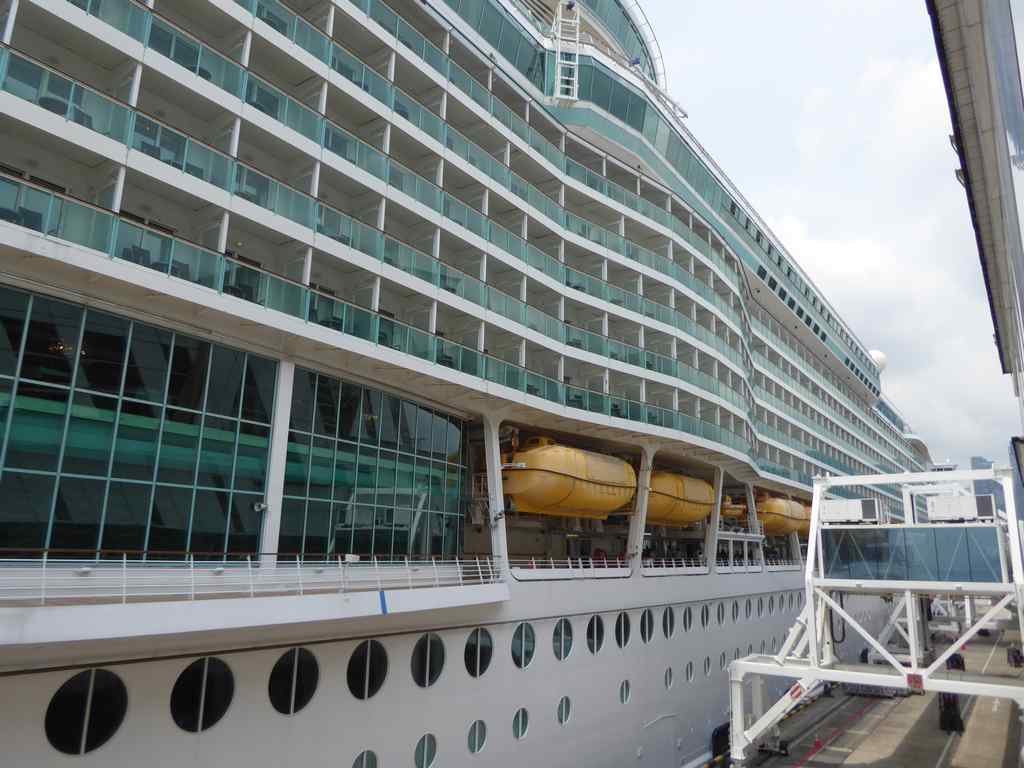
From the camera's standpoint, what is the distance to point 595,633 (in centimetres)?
2211

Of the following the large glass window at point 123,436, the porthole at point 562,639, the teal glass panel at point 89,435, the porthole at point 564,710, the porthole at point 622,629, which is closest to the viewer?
the large glass window at point 123,436

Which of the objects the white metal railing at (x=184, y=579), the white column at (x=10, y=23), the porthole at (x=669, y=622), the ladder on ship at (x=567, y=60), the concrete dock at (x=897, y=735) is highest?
the ladder on ship at (x=567, y=60)

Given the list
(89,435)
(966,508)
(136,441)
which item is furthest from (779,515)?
(89,435)

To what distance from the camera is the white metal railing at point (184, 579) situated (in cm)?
1054

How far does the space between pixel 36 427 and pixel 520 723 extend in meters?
13.5

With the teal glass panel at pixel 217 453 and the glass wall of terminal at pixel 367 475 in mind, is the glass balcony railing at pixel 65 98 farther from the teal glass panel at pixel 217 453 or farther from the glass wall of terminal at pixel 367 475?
the glass wall of terminal at pixel 367 475

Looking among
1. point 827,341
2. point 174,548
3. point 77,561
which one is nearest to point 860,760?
point 174,548

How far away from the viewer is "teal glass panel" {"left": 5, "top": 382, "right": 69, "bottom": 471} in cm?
1161

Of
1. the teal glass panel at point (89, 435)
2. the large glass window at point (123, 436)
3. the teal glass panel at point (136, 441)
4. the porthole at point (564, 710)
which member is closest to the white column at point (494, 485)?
the porthole at point (564, 710)

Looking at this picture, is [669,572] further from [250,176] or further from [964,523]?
[250,176]

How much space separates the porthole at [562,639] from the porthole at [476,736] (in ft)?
11.7

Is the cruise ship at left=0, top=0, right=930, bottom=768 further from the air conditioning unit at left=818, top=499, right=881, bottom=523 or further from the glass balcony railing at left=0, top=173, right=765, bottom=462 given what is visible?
the air conditioning unit at left=818, top=499, right=881, bottom=523

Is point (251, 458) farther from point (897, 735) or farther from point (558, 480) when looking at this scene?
point (897, 735)

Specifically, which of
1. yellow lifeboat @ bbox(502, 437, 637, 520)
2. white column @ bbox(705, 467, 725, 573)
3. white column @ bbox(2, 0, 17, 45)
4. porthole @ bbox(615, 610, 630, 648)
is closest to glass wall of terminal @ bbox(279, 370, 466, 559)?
yellow lifeboat @ bbox(502, 437, 637, 520)
